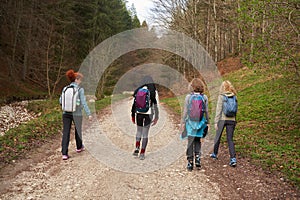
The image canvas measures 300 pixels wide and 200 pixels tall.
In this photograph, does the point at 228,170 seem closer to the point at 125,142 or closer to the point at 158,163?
the point at 158,163

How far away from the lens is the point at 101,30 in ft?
109

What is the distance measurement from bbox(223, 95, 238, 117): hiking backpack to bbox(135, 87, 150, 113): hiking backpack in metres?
1.80

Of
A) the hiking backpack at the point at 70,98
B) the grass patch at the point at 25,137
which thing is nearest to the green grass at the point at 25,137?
the grass patch at the point at 25,137

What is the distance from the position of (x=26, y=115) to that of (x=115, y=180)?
506 inches

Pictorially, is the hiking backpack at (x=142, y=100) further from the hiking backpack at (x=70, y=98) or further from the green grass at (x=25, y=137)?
the green grass at (x=25, y=137)

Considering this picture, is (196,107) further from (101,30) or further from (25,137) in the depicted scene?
(101,30)

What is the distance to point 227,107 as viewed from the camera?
20.8 feet

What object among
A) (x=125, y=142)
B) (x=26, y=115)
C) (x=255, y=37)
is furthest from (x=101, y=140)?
(x=26, y=115)

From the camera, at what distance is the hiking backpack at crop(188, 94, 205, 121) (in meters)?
5.97

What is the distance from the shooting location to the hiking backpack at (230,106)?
633cm

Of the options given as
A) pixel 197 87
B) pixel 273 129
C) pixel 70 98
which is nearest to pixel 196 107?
pixel 197 87

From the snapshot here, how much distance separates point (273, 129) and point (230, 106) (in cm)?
379

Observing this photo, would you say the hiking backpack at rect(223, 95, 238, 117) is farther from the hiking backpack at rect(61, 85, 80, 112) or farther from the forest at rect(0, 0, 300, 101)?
the hiking backpack at rect(61, 85, 80, 112)

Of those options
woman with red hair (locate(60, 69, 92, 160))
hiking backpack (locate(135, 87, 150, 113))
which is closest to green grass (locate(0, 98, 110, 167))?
woman with red hair (locate(60, 69, 92, 160))
